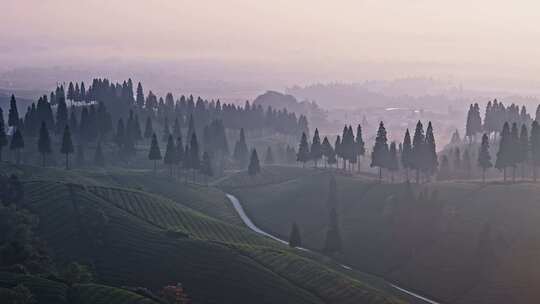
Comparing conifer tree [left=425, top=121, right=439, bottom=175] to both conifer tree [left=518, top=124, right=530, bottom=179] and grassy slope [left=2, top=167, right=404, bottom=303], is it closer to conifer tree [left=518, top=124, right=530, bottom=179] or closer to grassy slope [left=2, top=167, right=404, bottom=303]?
conifer tree [left=518, top=124, right=530, bottom=179]

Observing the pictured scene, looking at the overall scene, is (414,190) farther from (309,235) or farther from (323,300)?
(323,300)

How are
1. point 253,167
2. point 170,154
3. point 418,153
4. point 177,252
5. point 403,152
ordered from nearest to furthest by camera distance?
point 177,252
point 418,153
point 403,152
point 170,154
point 253,167

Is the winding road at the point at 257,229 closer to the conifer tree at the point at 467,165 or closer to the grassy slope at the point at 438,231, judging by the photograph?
the grassy slope at the point at 438,231

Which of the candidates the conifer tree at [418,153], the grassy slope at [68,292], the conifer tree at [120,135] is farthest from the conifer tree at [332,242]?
the conifer tree at [120,135]

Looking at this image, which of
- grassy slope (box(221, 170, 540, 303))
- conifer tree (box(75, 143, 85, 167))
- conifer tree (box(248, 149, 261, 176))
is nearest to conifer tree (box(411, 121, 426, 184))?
grassy slope (box(221, 170, 540, 303))

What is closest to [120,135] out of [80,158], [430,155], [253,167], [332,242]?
[80,158]

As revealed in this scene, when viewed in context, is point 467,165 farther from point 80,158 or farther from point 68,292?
point 68,292
